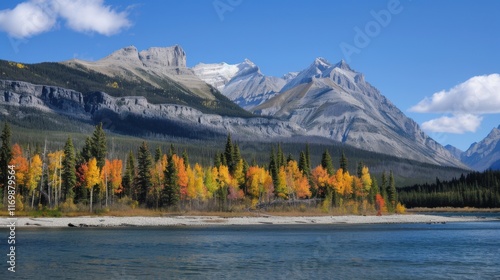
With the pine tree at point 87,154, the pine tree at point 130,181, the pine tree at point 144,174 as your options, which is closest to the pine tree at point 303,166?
the pine tree at point 144,174

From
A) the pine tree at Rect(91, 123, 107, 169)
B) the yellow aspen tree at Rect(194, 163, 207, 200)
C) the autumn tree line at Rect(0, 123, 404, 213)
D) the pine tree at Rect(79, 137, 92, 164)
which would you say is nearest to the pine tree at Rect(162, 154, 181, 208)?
the autumn tree line at Rect(0, 123, 404, 213)

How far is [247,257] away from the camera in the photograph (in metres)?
58.8

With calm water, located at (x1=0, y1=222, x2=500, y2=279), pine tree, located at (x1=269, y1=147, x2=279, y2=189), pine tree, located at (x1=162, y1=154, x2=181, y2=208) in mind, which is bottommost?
calm water, located at (x1=0, y1=222, x2=500, y2=279)

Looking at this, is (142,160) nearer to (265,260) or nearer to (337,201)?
(337,201)

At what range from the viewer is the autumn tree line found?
396 feet

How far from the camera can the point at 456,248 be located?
2778 inches

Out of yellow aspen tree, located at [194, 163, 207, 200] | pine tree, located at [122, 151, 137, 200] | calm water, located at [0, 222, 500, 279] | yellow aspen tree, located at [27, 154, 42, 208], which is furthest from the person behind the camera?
pine tree, located at [122, 151, 137, 200]

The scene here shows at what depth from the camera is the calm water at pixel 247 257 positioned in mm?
47344

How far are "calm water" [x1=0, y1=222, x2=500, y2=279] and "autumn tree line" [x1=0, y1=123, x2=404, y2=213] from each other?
37838mm

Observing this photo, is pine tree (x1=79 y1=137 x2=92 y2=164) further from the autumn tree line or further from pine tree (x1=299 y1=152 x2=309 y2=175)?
pine tree (x1=299 y1=152 x2=309 y2=175)

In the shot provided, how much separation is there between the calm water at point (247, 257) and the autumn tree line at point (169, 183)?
37.8 m

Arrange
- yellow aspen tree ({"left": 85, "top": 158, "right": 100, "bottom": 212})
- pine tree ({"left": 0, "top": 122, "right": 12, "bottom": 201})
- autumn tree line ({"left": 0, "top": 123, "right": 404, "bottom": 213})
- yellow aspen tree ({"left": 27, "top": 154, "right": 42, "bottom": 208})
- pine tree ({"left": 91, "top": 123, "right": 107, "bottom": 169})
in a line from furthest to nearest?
pine tree ({"left": 91, "top": 123, "right": 107, "bottom": 169}) → yellow aspen tree ({"left": 85, "top": 158, "right": 100, "bottom": 212}) → autumn tree line ({"left": 0, "top": 123, "right": 404, "bottom": 213}) → yellow aspen tree ({"left": 27, "top": 154, "right": 42, "bottom": 208}) → pine tree ({"left": 0, "top": 122, "right": 12, "bottom": 201})

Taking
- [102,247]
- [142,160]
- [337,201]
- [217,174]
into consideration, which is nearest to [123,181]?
[142,160]

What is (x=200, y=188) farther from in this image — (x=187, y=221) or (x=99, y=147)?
(x=99, y=147)
